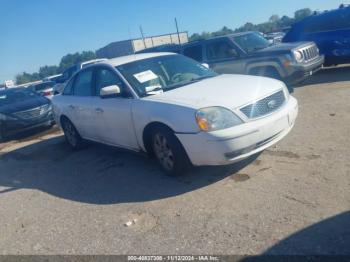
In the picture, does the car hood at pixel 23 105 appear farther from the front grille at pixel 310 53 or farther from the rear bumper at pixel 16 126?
the front grille at pixel 310 53

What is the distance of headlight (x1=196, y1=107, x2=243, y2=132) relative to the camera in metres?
4.31

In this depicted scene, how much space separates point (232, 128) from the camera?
4.29 meters

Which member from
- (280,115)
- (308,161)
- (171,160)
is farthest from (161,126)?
(308,161)

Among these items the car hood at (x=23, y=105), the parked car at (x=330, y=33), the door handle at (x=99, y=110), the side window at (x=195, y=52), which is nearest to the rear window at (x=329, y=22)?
the parked car at (x=330, y=33)

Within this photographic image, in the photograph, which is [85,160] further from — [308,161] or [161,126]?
[308,161]

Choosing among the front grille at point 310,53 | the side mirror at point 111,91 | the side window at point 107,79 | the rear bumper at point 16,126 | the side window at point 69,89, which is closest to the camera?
the side mirror at point 111,91

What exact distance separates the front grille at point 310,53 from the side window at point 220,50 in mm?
1726

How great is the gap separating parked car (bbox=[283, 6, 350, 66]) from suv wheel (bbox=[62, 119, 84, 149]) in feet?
24.7

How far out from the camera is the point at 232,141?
4.25 metres

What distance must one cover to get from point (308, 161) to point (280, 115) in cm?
72

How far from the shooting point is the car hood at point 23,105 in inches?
412

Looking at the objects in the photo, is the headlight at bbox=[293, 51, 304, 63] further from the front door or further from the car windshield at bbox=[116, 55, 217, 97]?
the front door

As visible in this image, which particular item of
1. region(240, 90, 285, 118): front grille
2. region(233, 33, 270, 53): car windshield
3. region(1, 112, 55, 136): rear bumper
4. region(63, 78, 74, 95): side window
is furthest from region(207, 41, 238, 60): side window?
region(1, 112, 55, 136): rear bumper

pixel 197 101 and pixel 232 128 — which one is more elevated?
pixel 197 101
